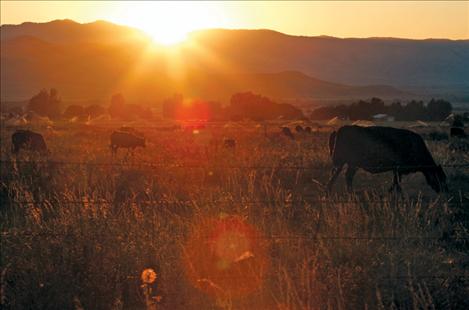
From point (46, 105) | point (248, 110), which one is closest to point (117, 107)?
point (46, 105)

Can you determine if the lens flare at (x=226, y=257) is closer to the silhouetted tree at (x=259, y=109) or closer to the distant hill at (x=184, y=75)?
the silhouetted tree at (x=259, y=109)

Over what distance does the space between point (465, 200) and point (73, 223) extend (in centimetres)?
804

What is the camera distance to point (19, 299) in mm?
5707

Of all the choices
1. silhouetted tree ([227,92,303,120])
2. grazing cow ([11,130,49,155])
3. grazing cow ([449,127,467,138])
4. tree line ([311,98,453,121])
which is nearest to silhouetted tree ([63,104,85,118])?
silhouetted tree ([227,92,303,120])

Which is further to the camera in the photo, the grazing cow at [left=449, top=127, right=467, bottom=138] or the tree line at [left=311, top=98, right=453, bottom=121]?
the tree line at [left=311, top=98, right=453, bottom=121]

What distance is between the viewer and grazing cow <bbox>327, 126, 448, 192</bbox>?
44.5ft

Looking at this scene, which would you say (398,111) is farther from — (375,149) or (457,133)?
(375,149)

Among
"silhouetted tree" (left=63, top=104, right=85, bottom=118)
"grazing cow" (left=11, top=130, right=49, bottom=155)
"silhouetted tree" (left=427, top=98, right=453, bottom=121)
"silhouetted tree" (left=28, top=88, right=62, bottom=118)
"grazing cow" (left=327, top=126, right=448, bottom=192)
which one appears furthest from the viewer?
"silhouetted tree" (left=28, top=88, right=62, bottom=118)

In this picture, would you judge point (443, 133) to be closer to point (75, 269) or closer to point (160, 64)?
point (75, 269)

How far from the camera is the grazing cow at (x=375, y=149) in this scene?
13555mm

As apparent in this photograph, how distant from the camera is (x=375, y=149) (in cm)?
1392

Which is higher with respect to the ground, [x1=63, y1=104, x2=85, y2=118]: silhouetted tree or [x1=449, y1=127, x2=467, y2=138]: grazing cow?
[x1=449, y1=127, x2=467, y2=138]: grazing cow

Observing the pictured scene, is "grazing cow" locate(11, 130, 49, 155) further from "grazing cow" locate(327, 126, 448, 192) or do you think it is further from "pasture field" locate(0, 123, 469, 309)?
"pasture field" locate(0, 123, 469, 309)

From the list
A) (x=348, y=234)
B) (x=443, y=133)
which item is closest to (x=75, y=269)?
(x=348, y=234)
